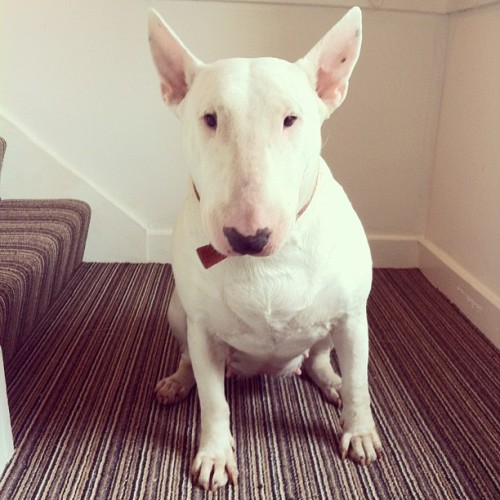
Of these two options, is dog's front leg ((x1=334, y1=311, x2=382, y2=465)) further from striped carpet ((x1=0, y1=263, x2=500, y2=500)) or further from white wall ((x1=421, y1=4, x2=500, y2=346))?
white wall ((x1=421, y1=4, x2=500, y2=346))

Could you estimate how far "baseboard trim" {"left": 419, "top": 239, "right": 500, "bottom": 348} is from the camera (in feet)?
5.35

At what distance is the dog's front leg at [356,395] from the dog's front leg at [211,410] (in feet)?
0.78

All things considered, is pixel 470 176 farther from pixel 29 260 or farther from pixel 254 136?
pixel 29 260

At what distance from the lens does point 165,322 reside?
5.72 ft

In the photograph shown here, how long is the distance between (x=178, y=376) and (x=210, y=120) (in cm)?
72

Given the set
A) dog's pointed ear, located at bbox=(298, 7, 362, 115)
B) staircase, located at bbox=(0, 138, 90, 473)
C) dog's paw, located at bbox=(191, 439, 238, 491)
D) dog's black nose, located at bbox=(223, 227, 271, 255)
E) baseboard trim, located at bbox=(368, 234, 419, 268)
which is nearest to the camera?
dog's black nose, located at bbox=(223, 227, 271, 255)

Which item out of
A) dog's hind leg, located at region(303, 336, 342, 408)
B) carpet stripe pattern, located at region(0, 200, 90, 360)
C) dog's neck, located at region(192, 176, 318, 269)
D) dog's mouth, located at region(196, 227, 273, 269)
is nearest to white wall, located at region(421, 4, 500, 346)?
dog's hind leg, located at region(303, 336, 342, 408)

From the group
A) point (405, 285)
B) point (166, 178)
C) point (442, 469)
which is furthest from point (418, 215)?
point (442, 469)

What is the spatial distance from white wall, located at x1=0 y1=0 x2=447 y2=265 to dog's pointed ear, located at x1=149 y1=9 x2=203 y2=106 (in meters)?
1.10

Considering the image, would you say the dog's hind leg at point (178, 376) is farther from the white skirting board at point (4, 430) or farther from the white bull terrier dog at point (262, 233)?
the white skirting board at point (4, 430)

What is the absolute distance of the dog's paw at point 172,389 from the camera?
4.30ft

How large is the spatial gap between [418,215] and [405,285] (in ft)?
1.09

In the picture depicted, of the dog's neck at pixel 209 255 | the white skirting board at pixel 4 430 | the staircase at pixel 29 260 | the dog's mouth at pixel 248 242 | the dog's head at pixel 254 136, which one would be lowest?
the white skirting board at pixel 4 430

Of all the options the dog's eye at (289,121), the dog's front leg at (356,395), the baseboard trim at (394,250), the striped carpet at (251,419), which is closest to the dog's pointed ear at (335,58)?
the dog's eye at (289,121)
